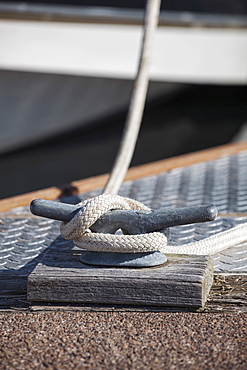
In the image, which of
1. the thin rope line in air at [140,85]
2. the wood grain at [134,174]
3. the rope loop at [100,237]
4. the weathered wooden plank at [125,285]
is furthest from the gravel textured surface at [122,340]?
the thin rope line in air at [140,85]

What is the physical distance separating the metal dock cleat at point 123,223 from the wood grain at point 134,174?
767 millimetres

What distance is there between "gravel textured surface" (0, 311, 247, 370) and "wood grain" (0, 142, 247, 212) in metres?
0.82

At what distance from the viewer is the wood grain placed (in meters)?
1.92

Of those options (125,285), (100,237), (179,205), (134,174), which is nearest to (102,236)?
(100,237)

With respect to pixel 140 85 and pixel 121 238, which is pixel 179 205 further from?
pixel 121 238

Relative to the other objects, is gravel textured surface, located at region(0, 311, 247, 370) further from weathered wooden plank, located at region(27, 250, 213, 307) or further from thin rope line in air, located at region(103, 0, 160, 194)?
thin rope line in air, located at region(103, 0, 160, 194)

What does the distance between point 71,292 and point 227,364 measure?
378 mm

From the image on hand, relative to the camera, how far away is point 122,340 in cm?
99

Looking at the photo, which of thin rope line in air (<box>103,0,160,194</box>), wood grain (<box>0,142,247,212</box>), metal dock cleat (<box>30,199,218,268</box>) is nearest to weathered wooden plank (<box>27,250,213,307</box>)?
metal dock cleat (<box>30,199,218,268</box>)

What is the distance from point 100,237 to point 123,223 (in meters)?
0.06

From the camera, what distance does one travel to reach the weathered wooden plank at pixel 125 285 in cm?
108

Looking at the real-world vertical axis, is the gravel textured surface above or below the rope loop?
below

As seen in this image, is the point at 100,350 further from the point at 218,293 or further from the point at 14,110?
the point at 14,110

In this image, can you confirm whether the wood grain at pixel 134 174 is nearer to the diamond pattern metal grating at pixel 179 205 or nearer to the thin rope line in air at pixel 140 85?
the diamond pattern metal grating at pixel 179 205
